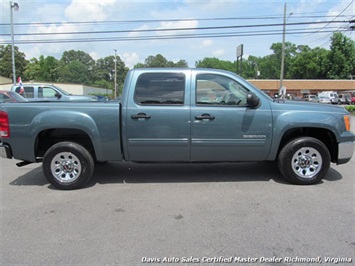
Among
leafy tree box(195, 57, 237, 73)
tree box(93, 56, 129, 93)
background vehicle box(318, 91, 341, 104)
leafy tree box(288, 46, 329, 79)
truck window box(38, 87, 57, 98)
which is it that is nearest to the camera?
truck window box(38, 87, 57, 98)

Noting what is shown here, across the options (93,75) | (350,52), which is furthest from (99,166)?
(93,75)

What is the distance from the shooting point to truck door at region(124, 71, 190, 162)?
15.1 feet

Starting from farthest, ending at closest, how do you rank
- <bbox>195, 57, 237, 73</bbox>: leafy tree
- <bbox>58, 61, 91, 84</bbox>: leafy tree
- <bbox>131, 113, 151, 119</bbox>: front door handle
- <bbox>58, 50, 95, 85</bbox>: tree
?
<bbox>195, 57, 237, 73</bbox>: leafy tree
<bbox>58, 50, 95, 85</bbox>: tree
<bbox>58, 61, 91, 84</bbox>: leafy tree
<bbox>131, 113, 151, 119</bbox>: front door handle

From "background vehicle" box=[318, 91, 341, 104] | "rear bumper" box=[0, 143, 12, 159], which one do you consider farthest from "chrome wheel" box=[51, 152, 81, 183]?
"background vehicle" box=[318, 91, 341, 104]

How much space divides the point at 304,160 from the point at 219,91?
5.82ft

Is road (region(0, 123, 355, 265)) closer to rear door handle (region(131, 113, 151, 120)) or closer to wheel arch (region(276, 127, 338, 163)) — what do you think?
wheel arch (region(276, 127, 338, 163))

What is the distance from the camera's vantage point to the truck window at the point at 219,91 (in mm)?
4691

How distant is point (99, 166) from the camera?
20.2 feet

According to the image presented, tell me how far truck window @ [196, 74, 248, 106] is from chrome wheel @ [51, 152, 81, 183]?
87.8 inches

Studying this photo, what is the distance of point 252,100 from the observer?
450 cm

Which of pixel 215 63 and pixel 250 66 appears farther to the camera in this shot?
pixel 250 66

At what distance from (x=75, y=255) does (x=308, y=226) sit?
2575mm

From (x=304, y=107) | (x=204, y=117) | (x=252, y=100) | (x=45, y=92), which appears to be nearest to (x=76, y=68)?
(x=45, y=92)

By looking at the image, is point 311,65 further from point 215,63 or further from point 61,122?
point 61,122
